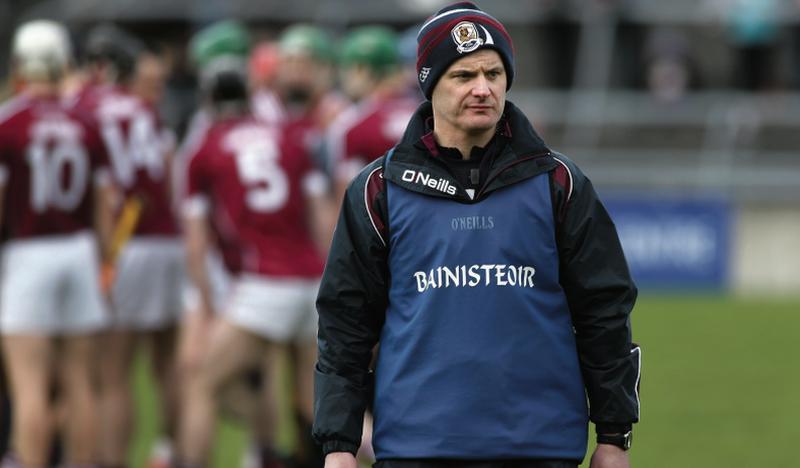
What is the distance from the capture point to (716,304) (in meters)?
22.4

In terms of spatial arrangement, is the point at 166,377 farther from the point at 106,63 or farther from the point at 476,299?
the point at 476,299

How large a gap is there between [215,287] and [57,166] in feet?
6.48

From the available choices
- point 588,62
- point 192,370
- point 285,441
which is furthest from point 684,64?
point 192,370

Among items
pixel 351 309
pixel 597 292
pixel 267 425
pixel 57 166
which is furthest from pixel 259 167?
pixel 597 292

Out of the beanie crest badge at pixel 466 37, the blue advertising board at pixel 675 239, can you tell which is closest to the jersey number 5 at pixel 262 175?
the beanie crest badge at pixel 466 37

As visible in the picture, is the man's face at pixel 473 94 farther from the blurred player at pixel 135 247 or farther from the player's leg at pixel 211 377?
the blurred player at pixel 135 247

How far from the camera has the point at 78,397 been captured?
1000 cm

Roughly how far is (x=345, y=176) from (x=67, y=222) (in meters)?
1.97

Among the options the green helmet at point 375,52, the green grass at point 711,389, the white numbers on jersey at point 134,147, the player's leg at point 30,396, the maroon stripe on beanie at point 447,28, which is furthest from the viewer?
the green grass at point 711,389

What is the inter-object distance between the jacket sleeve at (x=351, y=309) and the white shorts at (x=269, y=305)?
169 inches

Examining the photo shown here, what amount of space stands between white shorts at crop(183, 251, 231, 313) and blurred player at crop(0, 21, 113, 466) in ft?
2.17

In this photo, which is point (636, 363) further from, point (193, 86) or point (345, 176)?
point (193, 86)

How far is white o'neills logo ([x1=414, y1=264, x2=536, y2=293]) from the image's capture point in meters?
5.41

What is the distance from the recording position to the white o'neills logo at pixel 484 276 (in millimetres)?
5406
